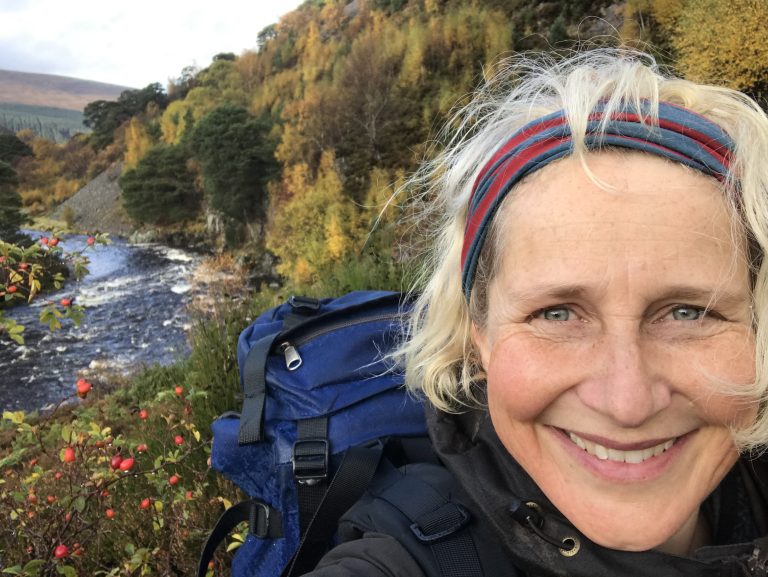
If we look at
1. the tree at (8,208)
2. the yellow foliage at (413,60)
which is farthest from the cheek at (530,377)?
the yellow foliage at (413,60)

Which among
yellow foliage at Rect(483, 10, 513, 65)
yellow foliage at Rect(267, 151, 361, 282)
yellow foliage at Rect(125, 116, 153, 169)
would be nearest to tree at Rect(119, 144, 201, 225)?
yellow foliage at Rect(267, 151, 361, 282)

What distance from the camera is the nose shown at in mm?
728

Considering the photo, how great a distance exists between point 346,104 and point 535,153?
90.1ft

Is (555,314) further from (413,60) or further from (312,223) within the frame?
(413,60)

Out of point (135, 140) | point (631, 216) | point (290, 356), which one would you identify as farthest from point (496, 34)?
point (135, 140)

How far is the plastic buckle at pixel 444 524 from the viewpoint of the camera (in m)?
0.87

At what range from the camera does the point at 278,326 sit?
160cm

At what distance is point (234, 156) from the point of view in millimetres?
29922

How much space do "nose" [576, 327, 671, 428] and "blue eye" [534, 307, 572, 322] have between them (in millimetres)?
68

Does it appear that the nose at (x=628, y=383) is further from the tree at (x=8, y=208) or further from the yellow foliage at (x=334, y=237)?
the tree at (x=8, y=208)

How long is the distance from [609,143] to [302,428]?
3.11 ft

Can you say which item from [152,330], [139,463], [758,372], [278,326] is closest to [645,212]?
[758,372]

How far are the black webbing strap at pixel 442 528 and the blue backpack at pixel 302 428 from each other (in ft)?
0.64

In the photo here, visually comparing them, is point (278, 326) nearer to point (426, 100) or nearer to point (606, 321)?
point (606, 321)
